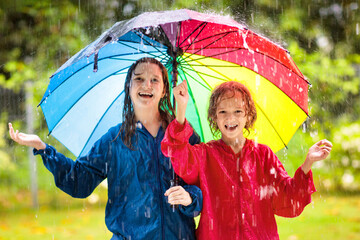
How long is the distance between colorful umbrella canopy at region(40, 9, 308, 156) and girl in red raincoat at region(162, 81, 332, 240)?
0.25 meters

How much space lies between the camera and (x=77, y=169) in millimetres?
Answer: 2551

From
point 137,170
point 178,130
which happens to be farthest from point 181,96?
point 137,170

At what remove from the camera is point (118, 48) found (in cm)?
284

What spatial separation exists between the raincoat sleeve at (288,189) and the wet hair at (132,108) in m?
0.63

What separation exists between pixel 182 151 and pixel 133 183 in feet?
1.12

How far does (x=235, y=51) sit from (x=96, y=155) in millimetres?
1054

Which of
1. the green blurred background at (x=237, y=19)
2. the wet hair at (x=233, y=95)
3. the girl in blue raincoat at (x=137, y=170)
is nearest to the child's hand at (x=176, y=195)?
the girl in blue raincoat at (x=137, y=170)

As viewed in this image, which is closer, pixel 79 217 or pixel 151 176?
pixel 151 176

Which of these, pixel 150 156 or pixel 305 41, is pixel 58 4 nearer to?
pixel 305 41

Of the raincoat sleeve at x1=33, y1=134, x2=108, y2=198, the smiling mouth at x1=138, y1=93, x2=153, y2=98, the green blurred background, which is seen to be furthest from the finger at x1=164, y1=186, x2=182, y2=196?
the green blurred background

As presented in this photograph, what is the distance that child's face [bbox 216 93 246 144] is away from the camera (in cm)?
261

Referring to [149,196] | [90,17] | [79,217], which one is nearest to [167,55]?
[149,196]

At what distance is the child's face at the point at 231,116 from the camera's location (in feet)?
8.57

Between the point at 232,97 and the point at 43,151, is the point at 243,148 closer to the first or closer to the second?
the point at 232,97
